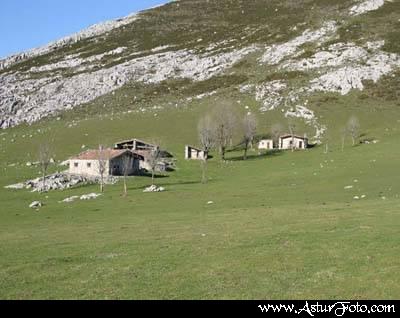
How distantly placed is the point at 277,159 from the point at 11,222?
210 ft

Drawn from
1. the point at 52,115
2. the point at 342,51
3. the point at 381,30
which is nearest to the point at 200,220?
the point at 52,115

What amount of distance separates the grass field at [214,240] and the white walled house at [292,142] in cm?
3388

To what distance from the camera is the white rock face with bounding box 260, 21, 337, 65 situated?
180875 millimetres

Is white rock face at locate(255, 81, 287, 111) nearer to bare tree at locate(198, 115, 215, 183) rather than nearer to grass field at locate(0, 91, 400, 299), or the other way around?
bare tree at locate(198, 115, 215, 183)

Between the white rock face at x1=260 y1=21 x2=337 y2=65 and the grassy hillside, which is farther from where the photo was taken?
the white rock face at x1=260 y1=21 x2=337 y2=65

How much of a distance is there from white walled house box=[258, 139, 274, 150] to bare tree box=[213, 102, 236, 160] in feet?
23.3

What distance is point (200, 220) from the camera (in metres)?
42.2

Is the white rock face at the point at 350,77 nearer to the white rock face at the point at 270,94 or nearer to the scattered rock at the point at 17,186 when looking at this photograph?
the white rock face at the point at 270,94

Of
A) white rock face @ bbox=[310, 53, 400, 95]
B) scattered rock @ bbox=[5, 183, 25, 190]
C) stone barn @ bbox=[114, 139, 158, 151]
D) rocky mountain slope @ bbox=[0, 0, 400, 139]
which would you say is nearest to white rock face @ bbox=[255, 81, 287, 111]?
rocky mountain slope @ bbox=[0, 0, 400, 139]

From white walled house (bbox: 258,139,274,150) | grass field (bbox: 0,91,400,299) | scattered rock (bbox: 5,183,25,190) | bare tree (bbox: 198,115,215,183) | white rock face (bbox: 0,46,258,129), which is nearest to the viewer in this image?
grass field (bbox: 0,91,400,299)

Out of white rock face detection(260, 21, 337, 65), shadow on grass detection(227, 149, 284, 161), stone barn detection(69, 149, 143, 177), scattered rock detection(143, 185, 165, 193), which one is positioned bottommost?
scattered rock detection(143, 185, 165, 193)

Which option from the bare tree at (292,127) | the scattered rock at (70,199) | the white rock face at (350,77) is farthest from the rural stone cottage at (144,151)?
the white rock face at (350,77)
